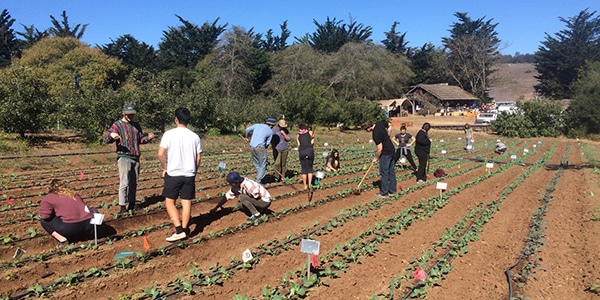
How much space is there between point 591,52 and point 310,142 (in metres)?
70.6

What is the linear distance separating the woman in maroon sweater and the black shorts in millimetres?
1104

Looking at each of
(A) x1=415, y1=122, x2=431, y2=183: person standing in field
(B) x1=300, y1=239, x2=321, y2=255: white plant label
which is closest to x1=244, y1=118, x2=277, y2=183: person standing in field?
(A) x1=415, y1=122, x2=431, y2=183: person standing in field

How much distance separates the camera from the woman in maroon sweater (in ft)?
18.8

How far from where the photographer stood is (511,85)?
68.0 meters

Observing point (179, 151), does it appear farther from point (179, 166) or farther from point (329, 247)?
point (329, 247)

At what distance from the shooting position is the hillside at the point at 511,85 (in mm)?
67750

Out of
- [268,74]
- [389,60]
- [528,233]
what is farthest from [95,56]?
[528,233]

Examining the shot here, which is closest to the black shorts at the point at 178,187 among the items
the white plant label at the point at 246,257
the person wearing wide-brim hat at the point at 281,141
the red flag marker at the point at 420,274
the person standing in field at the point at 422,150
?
the white plant label at the point at 246,257

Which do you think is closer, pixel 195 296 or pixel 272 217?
pixel 195 296

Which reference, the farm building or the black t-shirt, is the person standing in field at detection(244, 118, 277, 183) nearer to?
the black t-shirt

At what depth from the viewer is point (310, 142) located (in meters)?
10.1

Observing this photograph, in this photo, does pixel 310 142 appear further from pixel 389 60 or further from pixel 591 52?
pixel 591 52

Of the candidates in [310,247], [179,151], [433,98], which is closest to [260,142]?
[179,151]

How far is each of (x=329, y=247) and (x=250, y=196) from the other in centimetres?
180
